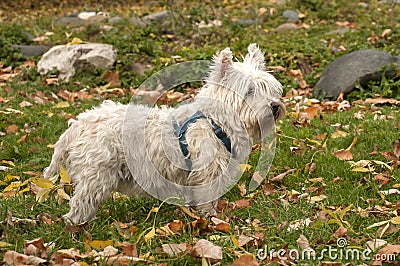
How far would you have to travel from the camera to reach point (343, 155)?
577 centimetres

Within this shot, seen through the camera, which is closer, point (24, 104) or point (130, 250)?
point (130, 250)

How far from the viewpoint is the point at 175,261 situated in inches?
148

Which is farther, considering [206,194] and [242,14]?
[242,14]

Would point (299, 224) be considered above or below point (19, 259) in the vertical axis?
below

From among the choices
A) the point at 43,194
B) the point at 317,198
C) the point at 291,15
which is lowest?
the point at 291,15

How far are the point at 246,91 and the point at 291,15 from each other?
344 inches

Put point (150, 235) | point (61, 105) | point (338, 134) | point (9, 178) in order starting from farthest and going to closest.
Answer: point (61, 105) < point (338, 134) < point (9, 178) < point (150, 235)

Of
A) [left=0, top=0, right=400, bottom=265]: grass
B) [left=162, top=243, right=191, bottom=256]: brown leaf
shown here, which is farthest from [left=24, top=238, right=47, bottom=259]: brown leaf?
[left=162, top=243, right=191, bottom=256]: brown leaf

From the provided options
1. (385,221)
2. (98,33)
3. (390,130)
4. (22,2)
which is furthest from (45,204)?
(22,2)

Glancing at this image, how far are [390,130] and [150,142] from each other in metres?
3.13

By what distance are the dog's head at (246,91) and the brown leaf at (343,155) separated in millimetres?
1388

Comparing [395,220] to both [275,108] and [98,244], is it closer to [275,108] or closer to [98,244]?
[275,108]

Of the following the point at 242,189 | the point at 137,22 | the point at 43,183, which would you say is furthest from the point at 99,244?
the point at 137,22

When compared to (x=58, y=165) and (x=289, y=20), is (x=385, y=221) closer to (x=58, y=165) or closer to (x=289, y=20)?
(x=58, y=165)
